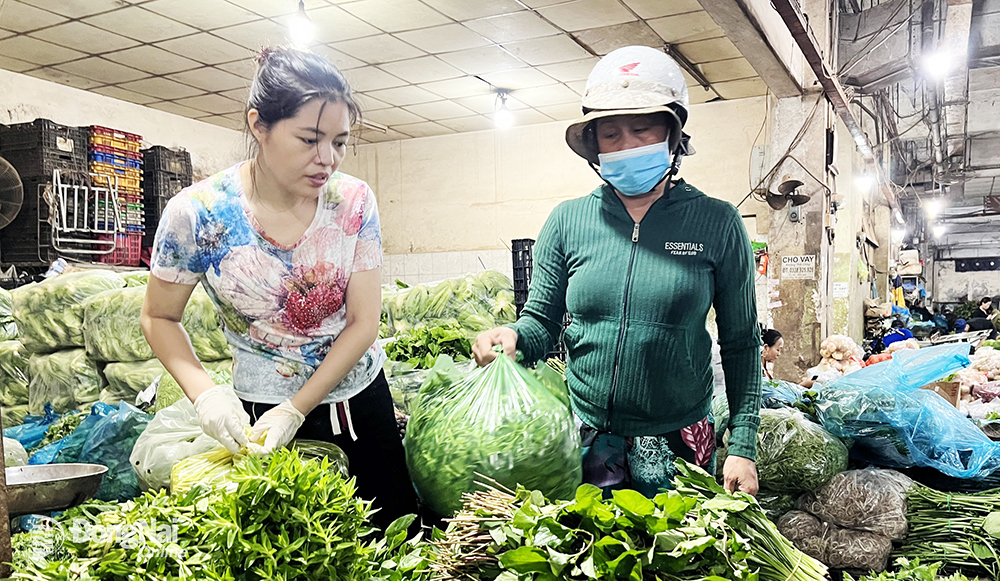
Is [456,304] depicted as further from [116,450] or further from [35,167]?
[35,167]

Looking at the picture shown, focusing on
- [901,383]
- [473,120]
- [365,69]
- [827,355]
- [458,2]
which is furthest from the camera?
[473,120]

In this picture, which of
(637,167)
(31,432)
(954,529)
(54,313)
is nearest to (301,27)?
(54,313)

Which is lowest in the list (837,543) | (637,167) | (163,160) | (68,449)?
(837,543)

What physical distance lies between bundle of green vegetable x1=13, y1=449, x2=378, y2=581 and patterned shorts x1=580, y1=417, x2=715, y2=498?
2.37ft

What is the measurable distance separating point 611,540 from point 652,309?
709 mm

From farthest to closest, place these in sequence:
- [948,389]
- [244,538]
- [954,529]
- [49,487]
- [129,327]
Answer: [129,327] < [948,389] < [954,529] < [49,487] < [244,538]

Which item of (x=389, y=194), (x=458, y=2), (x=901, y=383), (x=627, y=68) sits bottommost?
(x=901, y=383)

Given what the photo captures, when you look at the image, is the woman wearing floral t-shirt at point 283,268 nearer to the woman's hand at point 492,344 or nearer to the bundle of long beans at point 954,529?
the woman's hand at point 492,344

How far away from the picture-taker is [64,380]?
4086 millimetres

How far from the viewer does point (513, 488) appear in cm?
133

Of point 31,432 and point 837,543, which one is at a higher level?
point 31,432

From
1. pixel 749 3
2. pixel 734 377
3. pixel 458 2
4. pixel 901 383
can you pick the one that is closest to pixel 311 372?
pixel 734 377

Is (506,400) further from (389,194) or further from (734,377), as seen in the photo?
(389,194)

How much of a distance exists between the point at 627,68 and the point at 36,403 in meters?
4.11
